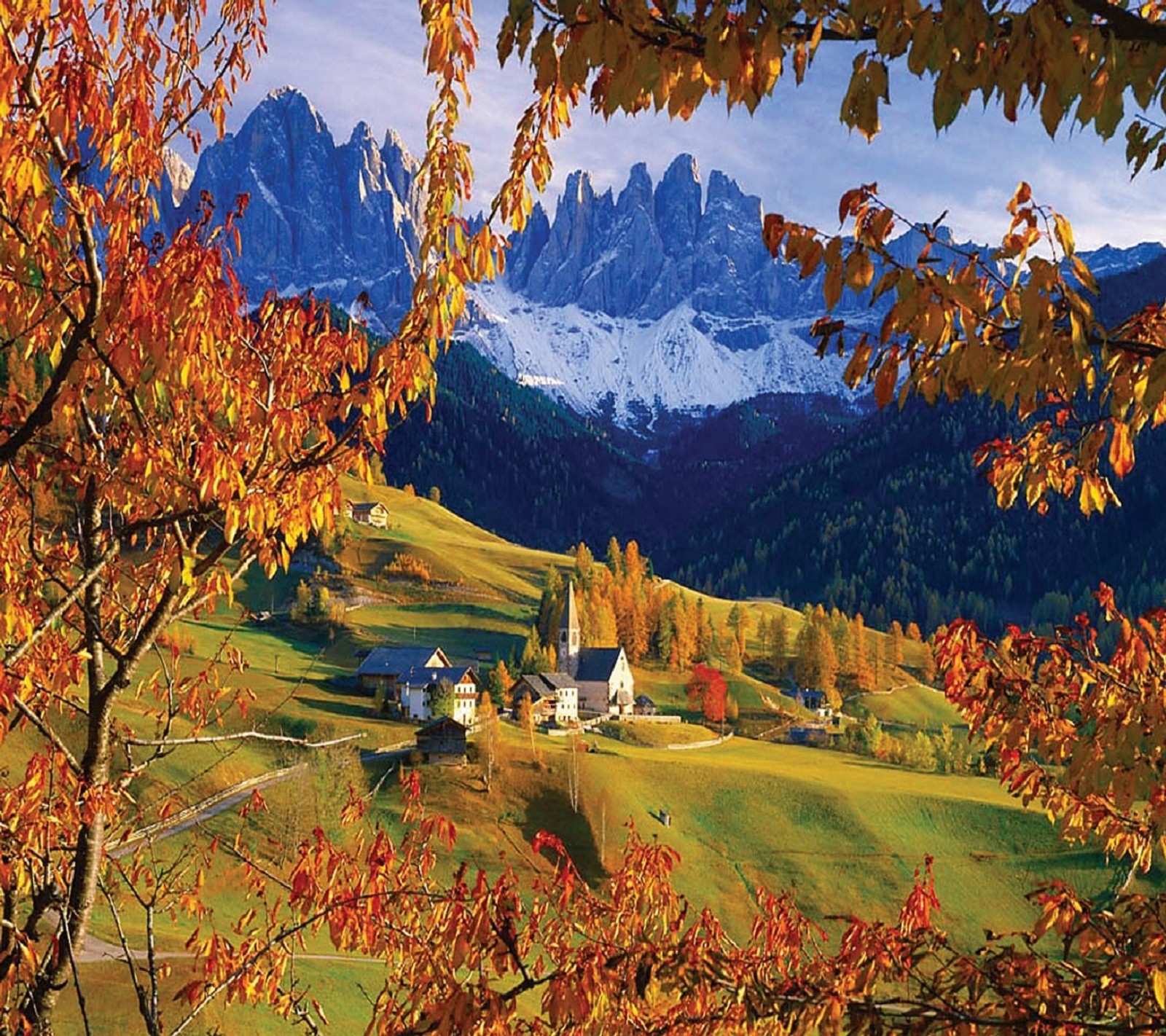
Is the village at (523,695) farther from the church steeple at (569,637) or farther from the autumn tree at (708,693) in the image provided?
the autumn tree at (708,693)

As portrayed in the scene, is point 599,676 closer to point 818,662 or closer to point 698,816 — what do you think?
point 818,662

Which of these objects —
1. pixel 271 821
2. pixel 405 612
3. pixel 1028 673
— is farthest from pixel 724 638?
pixel 1028 673

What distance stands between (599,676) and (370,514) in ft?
280

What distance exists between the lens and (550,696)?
356 feet

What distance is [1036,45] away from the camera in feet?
12.6

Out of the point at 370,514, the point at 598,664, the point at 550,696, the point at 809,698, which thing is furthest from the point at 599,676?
the point at 370,514

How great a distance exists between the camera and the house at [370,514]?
186625mm

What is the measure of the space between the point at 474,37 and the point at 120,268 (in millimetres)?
2922

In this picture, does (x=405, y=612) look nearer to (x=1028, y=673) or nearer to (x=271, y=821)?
(x=271, y=821)

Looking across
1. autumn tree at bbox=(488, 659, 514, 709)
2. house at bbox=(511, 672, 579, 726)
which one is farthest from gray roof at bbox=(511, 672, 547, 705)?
autumn tree at bbox=(488, 659, 514, 709)

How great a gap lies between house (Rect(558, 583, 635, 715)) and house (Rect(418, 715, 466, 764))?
3639cm

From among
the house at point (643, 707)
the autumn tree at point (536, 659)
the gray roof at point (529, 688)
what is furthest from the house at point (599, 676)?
the gray roof at point (529, 688)

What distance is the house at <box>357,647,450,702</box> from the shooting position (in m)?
102

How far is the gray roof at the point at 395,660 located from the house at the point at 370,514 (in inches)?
3186
